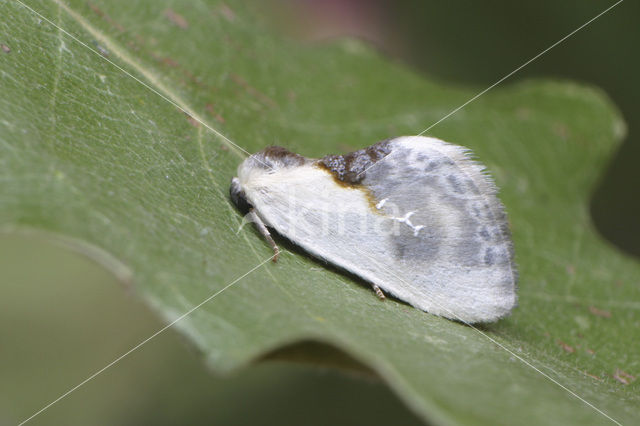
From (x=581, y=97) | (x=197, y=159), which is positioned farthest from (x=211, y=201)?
(x=581, y=97)

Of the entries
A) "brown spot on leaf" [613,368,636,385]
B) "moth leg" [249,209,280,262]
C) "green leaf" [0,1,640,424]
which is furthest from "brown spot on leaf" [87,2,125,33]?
"brown spot on leaf" [613,368,636,385]

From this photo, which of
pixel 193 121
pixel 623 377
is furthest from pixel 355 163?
pixel 623 377

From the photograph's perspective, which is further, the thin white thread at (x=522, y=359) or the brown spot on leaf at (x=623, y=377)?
the brown spot on leaf at (x=623, y=377)

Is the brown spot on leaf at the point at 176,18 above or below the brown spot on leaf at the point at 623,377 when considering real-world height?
above

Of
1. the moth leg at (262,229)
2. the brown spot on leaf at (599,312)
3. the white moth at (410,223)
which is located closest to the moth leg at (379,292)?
the white moth at (410,223)

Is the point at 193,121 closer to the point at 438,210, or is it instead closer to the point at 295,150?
the point at 295,150

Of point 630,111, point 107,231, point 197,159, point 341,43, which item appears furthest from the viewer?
point 630,111

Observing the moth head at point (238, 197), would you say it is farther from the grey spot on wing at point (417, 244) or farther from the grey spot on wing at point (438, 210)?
the grey spot on wing at point (417, 244)

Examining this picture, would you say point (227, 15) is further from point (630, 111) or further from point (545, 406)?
point (630, 111)
